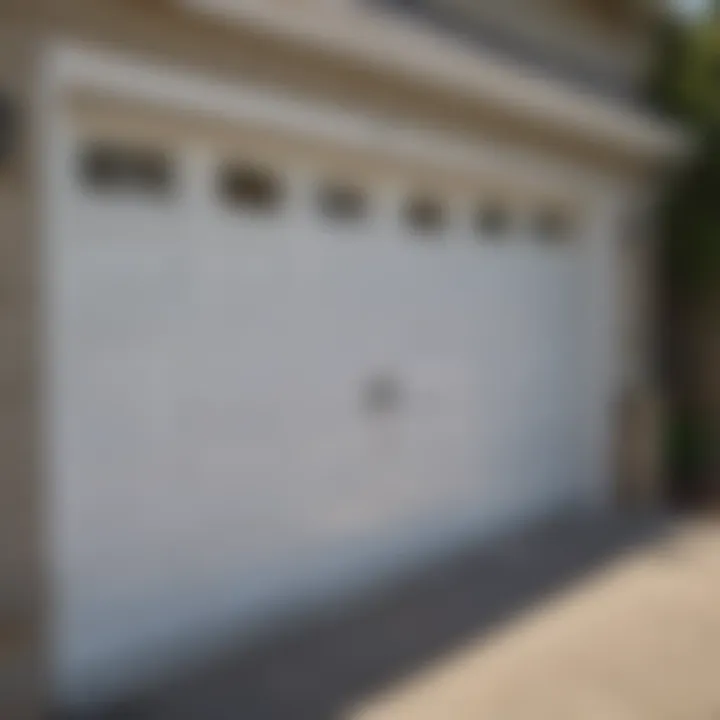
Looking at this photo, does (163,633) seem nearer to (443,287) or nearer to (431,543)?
(431,543)

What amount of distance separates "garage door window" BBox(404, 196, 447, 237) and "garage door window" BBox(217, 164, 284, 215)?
1147mm

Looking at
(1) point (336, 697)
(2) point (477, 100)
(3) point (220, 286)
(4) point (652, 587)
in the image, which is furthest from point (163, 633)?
(2) point (477, 100)

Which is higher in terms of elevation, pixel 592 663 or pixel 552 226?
pixel 552 226

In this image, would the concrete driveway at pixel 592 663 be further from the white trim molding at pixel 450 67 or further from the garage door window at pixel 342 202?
the white trim molding at pixel 450 67

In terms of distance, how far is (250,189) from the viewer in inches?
230

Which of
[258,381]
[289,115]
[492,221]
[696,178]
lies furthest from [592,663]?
[696,178]

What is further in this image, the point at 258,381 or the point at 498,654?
the point at 258,381

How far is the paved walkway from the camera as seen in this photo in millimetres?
4805

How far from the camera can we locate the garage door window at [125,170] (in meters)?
5.01

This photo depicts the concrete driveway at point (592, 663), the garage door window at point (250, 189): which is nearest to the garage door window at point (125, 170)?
the garage door window at point (250, 189)

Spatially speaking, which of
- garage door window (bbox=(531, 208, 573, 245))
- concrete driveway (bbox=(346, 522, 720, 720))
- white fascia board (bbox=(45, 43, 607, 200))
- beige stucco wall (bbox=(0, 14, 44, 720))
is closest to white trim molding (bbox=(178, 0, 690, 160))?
white fascia board (bbox=(45, 43, 607, 200))

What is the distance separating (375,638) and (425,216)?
8.40ft

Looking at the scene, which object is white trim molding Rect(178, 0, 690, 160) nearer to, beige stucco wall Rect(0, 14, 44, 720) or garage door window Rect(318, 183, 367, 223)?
garage door window Rect(318, 183, 367, 223)

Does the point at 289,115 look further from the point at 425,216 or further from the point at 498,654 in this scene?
the point at 498,654
